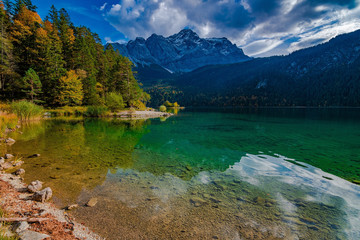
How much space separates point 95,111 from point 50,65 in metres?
17.7

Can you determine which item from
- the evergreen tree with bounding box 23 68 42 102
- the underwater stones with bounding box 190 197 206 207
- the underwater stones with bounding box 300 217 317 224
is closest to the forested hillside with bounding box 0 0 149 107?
the evergreen tree with bounding box 23 68 42 102

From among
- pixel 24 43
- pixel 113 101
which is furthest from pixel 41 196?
pixel 24 43

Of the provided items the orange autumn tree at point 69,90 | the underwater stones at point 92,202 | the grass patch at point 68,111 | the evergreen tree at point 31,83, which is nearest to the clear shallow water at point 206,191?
the underwater stones at point 92,202

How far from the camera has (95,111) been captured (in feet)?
154

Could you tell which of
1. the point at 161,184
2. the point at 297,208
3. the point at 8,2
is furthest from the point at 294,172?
the point at 8,2

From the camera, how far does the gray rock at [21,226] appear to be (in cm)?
376

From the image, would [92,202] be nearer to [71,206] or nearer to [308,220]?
[71,206]

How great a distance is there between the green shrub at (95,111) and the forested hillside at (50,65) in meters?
5.40

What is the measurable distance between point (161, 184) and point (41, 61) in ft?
189

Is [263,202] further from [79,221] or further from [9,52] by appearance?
[9,52]

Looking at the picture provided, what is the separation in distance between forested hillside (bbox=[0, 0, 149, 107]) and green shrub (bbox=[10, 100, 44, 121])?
34.9 feet

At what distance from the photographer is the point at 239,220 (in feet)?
18.7

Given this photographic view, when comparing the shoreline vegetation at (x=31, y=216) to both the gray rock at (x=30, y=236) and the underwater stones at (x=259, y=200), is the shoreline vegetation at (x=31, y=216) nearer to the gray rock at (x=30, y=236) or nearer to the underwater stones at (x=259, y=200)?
the gray rock at (x=30, y=236)

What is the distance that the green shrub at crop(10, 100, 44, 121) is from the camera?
2868 centimetres
